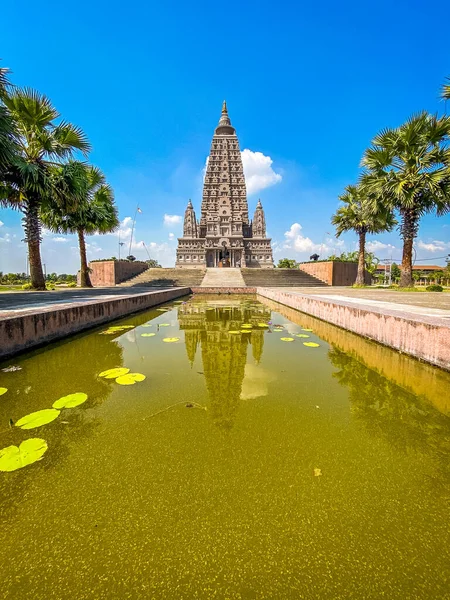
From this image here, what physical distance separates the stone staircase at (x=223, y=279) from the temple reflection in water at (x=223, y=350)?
1315 cm

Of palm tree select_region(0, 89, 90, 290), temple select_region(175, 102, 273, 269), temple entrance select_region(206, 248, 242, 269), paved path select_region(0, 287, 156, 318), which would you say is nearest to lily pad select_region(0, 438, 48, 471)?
paved path select_region(0, 287, 156, 318)

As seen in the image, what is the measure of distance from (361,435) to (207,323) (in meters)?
5.04

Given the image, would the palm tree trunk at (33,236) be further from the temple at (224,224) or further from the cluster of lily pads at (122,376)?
the temple at (224,224)

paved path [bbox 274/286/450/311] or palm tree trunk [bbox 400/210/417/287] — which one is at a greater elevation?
palm tree trunk [bbox 400/210/417/287]

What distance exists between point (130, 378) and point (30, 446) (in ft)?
4.45

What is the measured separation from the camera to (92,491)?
1.55m

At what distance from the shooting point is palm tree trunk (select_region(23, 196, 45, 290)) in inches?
505

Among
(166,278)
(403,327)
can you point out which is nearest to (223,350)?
(403,327)

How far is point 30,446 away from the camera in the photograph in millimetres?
1954

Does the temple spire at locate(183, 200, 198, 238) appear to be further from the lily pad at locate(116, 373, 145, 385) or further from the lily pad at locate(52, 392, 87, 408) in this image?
the lily pad at locate(52, 392, 87, 408)

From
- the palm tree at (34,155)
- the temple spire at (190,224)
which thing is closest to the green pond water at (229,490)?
the palm tree at (34,155)

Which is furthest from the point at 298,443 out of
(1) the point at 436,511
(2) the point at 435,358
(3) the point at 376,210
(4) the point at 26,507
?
(3) the point at 376,210

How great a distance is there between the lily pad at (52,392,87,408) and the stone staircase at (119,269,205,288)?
18412mm

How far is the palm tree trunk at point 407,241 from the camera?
48.1 ft
